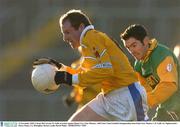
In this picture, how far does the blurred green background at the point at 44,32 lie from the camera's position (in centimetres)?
2375

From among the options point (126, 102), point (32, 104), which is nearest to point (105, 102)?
point (126, 102)

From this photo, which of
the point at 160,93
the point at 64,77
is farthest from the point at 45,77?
the point at 160,93

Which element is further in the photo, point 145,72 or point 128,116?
point 145,72

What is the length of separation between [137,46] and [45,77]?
3.80ft

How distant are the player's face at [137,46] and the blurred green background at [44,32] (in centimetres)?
1252

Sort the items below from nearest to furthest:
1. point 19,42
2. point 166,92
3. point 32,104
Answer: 1. point 166,92
2. point 32,104
3. point 19,42

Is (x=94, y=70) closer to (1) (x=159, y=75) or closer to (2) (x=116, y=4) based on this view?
(1) (x=159, y=75)

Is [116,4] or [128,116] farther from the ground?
[116,4]

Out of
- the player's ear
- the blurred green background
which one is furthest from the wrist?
the blurred green background

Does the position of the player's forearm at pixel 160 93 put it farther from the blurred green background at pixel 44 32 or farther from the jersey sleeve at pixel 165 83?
the blurred green background at pixel 44 32

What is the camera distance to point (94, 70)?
9938mm

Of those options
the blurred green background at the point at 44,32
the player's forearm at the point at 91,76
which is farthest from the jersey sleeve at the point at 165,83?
the blurred green background at the point at 44,32

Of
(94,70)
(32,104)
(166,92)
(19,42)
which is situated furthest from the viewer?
(19,42)

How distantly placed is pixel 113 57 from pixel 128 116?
58cm
